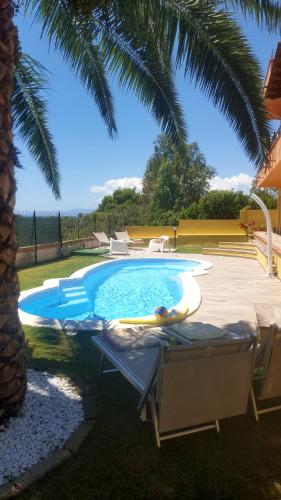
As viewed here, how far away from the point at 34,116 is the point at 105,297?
594cm

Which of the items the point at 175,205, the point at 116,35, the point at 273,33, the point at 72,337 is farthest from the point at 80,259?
the point at 175,205

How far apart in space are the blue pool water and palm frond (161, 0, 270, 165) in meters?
5.41

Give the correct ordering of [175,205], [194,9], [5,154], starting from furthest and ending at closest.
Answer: [175,205], [194,9], [5,154]

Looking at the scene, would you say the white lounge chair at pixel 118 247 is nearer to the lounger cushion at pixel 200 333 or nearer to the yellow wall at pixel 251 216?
the yellow wall at pixel 251 216

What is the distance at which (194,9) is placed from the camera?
5035 mm

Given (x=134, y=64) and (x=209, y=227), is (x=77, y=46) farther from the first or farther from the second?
(x=209, y=227)

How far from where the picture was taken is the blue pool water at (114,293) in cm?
963

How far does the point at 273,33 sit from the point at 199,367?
467cm

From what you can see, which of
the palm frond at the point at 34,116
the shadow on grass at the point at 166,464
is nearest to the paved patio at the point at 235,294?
the shadow on grass at the point at 166,464

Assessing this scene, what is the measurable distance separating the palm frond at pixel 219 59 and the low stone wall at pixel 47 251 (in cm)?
1161

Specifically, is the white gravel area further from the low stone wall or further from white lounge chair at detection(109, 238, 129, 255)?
white lounge chair at detection(109, 238, 129, 255)

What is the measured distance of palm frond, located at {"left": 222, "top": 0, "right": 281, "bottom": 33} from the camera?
15.6 feet

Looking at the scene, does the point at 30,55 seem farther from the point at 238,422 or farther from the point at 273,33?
the point at 238,422

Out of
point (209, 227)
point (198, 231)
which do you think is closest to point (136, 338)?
point (198, 231)
